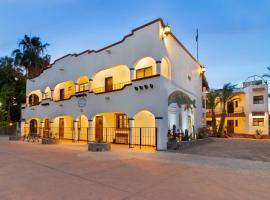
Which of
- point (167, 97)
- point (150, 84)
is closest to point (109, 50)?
point (150, 84)

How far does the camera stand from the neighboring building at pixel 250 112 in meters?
30.2

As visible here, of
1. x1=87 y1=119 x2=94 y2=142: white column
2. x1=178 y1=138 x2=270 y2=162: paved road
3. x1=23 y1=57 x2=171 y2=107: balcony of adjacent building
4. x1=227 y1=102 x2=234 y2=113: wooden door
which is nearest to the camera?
x1=178 y1=138 x2=270 y2=162: paved road

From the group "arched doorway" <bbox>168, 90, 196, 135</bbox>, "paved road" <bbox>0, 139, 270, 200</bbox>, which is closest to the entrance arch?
"arched doorway" <bbox>168, 90, 196, 135</bbox>

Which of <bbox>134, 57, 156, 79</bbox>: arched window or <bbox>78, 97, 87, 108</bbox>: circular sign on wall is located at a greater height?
<bbox>134, 57, 156, 79</bbox>: arched window

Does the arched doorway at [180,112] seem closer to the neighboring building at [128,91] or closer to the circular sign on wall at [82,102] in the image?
the neighboring building at [128,91]

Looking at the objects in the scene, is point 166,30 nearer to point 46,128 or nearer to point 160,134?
point 160,134

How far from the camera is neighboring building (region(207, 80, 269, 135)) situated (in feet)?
99.1

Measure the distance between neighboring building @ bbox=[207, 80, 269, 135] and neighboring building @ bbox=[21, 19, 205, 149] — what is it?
11395mm

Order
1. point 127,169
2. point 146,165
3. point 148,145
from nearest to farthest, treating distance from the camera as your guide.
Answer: point 127,169 < point 146,165 < point 148,145

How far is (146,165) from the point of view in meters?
8.95

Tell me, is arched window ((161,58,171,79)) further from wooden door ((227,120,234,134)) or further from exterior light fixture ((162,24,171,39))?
wooden door ((227,120,234,134))

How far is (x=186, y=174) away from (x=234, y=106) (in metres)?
30.6

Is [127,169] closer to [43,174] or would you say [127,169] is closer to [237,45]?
[43,174]

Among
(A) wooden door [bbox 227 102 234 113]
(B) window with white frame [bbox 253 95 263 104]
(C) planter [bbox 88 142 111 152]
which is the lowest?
(C) planter [bbox 88 142 111 152]
